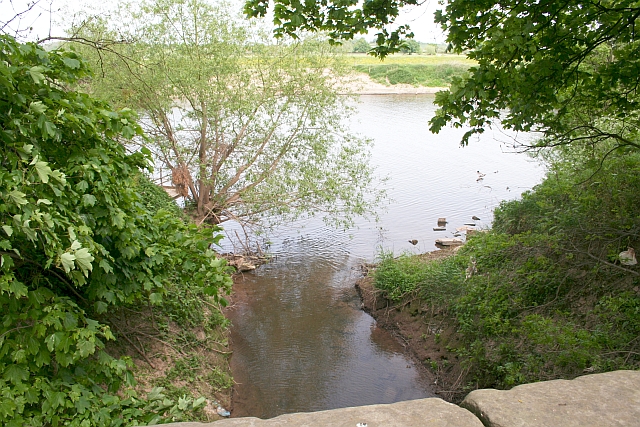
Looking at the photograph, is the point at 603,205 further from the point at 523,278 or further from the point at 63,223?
the point at 63,223

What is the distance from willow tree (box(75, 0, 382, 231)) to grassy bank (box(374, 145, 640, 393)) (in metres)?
4.99

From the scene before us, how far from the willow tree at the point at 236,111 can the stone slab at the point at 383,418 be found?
11236 mm

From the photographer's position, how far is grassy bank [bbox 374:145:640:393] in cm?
590

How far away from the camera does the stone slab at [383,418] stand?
65.2 inches

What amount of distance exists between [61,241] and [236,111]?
911cm

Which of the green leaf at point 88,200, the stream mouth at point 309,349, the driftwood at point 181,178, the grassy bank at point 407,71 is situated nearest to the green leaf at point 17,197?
the green leaf at point 88,200

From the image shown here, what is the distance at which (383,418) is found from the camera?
1673mm

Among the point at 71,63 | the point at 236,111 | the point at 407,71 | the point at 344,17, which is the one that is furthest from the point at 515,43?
the point at 407,71

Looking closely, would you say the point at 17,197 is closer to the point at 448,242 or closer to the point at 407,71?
the point at 448,242

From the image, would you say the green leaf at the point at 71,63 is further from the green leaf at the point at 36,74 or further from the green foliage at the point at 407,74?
the green foliage at the point at 407,74

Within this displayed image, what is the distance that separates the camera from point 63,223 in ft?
13.1

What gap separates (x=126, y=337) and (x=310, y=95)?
831cm

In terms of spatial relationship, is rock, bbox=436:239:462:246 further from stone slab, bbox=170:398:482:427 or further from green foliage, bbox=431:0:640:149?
stone slab, bbox=170:398:482:427

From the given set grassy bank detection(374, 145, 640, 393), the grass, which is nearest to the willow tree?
grassy bank detection(374, 145, 640, 393)
